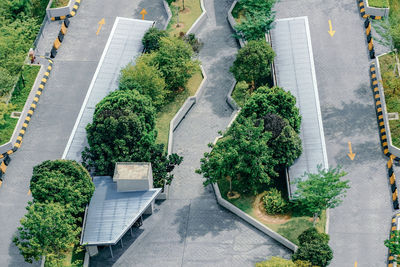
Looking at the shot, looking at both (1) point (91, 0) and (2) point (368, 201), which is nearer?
(2) point (368, 201)

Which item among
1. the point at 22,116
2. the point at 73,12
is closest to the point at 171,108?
the point at 22,116

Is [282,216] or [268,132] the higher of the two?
[268,132]

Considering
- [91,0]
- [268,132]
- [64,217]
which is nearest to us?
[64,217]

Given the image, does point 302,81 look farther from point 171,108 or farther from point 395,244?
point 395,244

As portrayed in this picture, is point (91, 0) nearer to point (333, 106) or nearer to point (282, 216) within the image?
point (333, 106)

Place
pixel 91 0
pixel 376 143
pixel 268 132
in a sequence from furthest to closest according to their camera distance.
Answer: pixel 91 0, pixel 376 143, pixel 268 132

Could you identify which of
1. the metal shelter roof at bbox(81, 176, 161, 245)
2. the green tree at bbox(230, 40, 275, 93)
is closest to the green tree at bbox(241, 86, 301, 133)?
the green tree at bbox(230, 40, 275, 93)

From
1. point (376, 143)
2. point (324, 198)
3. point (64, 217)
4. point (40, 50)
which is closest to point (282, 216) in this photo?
point (324, 198)

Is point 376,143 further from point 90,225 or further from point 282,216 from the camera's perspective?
point 90,225
